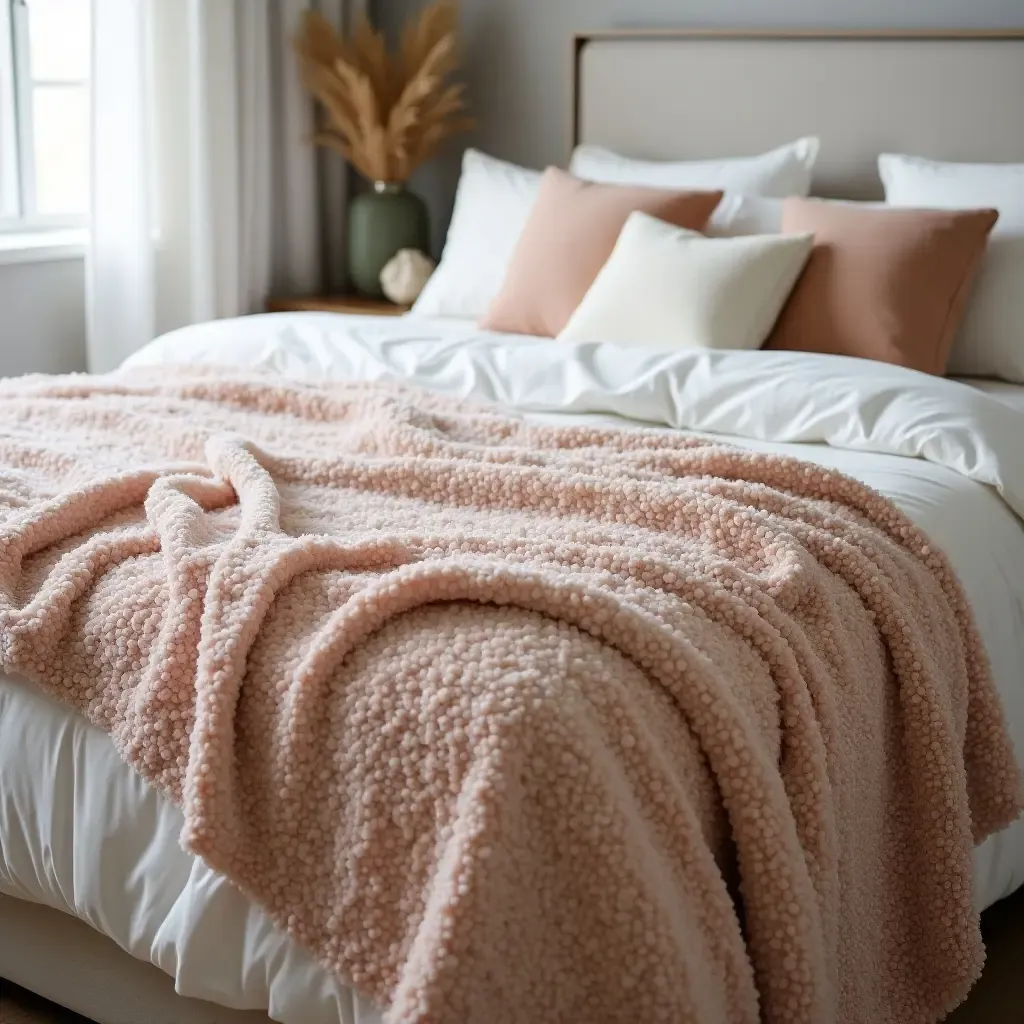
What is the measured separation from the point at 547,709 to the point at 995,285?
1.80m

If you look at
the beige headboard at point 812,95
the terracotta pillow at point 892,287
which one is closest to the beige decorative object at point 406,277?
the beige headboard at point 812,95

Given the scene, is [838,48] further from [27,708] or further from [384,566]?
[27,708]

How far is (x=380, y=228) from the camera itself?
378 cm

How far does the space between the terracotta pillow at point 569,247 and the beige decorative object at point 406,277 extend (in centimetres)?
71

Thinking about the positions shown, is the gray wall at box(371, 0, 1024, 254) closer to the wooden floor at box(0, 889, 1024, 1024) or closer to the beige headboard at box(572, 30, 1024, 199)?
the beige headboard at box(572, 30, 1024, 199)

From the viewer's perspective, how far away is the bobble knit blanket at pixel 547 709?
3.94 ft

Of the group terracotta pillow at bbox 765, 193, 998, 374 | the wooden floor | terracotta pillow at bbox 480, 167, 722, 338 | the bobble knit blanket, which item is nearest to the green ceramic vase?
terracotta pillow at bbox 480, 167, 722, 338

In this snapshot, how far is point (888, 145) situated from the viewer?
10.6 ft

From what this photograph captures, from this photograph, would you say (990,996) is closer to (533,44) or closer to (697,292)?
(697,292)

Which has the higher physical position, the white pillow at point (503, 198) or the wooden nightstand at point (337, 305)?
the white pillow at point (503, 198)

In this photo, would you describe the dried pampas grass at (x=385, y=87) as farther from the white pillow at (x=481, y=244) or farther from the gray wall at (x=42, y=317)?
the gray wall at (x=42, y=317)

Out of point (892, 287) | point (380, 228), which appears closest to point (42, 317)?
point (380, 228)

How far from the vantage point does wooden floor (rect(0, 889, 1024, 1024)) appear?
1.80m

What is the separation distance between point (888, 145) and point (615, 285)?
91cm
